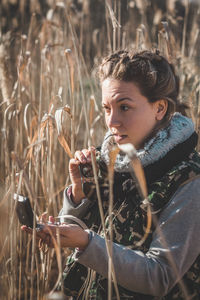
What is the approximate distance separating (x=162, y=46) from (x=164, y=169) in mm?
917

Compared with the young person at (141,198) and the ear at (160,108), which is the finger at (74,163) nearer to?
the young person at (141,198)

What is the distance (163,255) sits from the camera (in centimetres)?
82

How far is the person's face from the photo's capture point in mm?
918

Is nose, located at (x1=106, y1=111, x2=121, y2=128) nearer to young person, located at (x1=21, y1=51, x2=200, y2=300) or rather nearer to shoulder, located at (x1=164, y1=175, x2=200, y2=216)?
young person, located at (x1=21, y1=51, x2=200, y2=300)

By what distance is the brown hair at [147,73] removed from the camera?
37.6 inches

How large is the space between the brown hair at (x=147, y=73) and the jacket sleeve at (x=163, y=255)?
291 millimetres

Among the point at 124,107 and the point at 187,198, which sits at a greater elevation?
the point at 124,107

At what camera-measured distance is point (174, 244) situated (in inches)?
31.9

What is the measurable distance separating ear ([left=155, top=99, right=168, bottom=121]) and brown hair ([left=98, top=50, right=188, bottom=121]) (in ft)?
0.04

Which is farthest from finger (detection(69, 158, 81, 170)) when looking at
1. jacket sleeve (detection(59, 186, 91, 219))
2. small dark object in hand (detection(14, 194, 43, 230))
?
small dark object in hand (detection(14, 194, 43, 230))

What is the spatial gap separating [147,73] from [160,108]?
103 millimetres

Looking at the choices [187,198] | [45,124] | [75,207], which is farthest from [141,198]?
[45,124]

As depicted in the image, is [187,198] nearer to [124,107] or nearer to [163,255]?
[163,255]

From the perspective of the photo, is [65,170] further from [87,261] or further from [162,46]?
[87,261]
